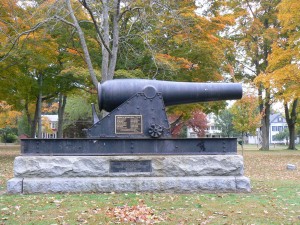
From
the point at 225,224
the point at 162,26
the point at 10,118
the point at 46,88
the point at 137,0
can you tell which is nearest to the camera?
the point at 225,224

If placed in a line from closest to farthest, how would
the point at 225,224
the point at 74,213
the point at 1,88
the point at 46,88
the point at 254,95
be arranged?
Answer: the point at 225,224 < the point at 74,213 < the point at 1,88 < the point at 46,88 < the point at 254,95

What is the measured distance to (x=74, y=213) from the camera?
19.1 feet

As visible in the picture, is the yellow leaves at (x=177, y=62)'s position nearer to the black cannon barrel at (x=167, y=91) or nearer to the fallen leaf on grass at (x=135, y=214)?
the black cannon barrel at (x=167, y=91)

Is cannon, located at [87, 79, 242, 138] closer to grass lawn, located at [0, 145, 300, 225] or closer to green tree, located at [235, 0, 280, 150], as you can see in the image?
grass lawn, located at [0, 145, 300, 225]

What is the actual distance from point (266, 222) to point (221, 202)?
52.4 inches

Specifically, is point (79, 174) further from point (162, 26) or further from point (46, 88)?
point (46, 88)

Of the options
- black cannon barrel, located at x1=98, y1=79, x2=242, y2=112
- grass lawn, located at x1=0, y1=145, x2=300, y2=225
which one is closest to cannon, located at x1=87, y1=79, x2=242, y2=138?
black cannon barrel, located at x1=98, y1=79, x2=242, y2=112

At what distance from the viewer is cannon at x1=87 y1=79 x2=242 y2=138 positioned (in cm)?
789

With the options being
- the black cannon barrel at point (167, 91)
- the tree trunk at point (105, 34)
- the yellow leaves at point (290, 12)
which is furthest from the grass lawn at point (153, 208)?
the yellow leaves at point (290, 12)

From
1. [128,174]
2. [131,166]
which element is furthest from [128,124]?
[128,174]

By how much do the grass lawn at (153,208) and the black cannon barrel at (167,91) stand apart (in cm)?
191

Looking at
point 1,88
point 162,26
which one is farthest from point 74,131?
point 162,26

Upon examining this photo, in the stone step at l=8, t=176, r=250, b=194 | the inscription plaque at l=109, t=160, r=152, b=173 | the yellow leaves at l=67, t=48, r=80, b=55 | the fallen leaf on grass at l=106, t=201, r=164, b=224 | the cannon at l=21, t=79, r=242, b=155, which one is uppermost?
the yellow leaves at l=67, t=48, r=80, b=55

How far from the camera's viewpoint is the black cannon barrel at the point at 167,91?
807cm
